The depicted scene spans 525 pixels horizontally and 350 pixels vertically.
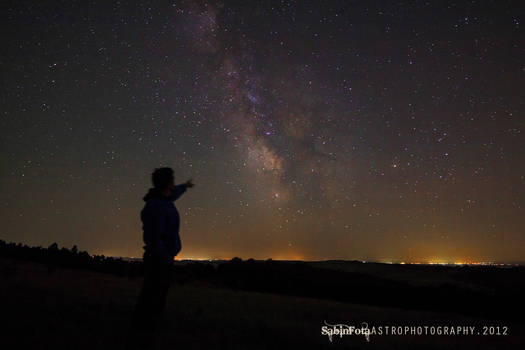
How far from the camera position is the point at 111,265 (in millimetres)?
13352

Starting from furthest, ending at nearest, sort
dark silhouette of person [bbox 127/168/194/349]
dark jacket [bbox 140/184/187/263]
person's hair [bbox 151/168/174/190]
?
person's hair [bbox 151/168/174/190] → dark jacket [bbox 140/184/187/263] → dark silhouette of person [bbox 127/168/194/349]

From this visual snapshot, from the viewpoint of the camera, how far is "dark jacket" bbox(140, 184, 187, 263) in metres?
3.80

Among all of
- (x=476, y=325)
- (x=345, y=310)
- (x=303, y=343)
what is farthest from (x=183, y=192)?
(x=476, y=325)

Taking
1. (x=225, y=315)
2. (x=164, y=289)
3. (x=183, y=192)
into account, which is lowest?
(x=225, y=315)

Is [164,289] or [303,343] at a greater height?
[164,289]

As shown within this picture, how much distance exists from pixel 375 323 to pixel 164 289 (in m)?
5.01

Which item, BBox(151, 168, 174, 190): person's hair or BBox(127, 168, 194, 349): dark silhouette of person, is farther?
BBox(151, 168, 174, 190): person's hair

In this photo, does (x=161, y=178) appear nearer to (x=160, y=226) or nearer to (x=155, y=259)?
(x=160, y=226)

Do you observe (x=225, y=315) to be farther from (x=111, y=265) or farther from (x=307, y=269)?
(x=307, y=269)

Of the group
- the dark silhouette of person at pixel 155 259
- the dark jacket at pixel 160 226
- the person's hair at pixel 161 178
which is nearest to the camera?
the dark silhouette of person at pixel 155 259

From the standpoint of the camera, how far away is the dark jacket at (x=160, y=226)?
3803mm

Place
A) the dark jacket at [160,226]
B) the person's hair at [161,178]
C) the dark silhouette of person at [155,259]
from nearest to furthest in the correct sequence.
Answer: the dark silhouette of person at [155,259]
the dark jacket at [160,226]
the person's hair at [161,178]

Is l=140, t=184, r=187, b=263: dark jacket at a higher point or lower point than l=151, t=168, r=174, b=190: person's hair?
lower

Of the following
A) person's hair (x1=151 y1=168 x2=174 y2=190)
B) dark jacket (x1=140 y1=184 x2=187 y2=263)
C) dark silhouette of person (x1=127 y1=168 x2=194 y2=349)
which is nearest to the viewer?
dark silhouette of person (x1=127 y1=168 x2=194 y2=349)
